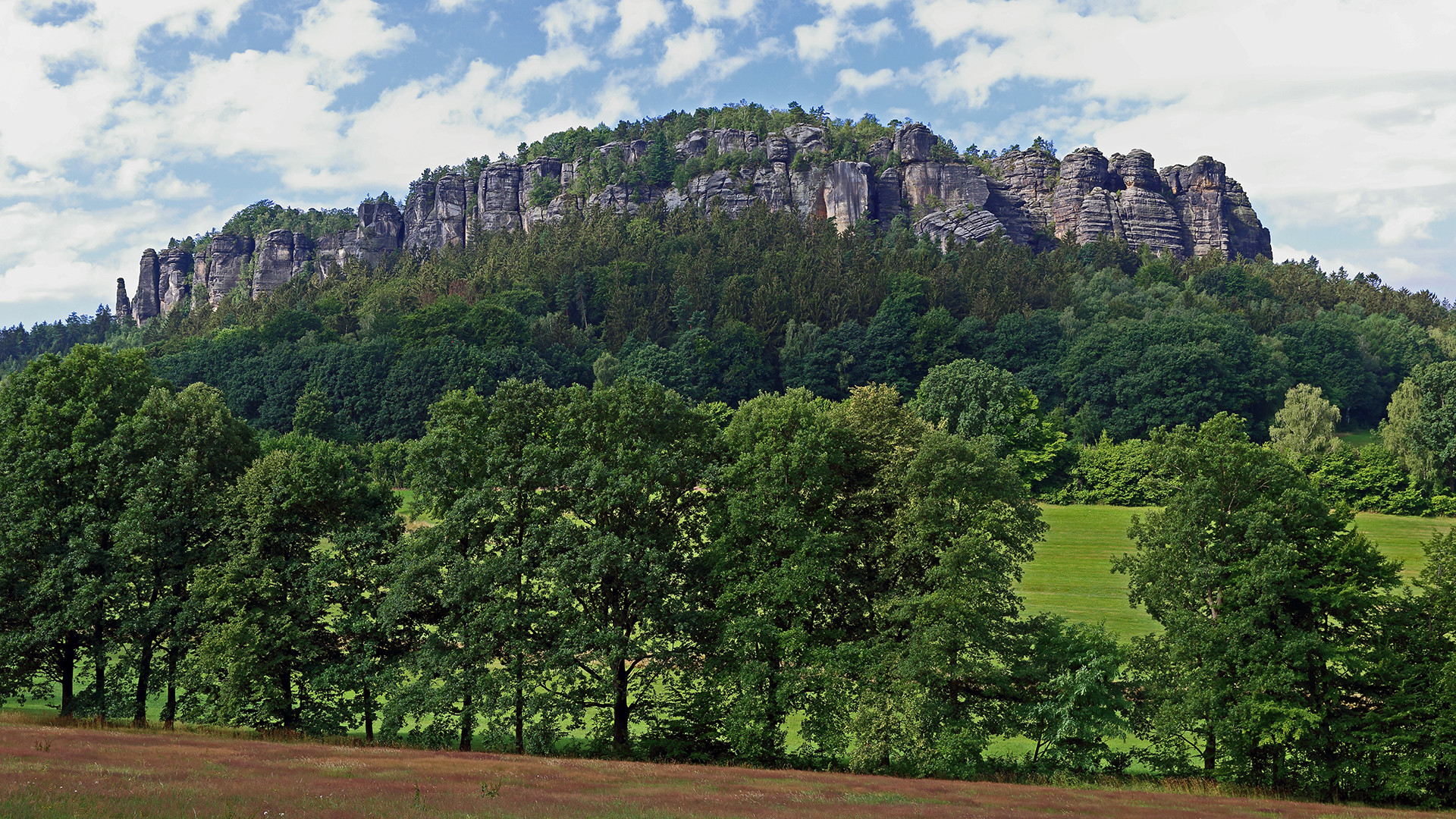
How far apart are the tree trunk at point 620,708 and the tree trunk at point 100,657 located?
57.8 feet

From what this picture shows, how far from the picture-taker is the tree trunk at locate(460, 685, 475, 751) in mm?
31739

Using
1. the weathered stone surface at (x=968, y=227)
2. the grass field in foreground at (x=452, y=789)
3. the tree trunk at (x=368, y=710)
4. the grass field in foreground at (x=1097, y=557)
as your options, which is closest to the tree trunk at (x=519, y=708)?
the grass field in foreground at (x=452, y=789)

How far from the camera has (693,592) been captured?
34094mm

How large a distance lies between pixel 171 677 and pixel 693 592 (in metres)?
18.8

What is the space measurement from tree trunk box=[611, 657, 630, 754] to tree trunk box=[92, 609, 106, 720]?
17615mm

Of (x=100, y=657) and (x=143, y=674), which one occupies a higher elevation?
(x=100, y=657)

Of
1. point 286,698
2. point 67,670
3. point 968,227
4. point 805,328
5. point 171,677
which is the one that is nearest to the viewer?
point 286,698

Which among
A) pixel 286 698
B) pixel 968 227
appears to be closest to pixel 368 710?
pixel 286 698

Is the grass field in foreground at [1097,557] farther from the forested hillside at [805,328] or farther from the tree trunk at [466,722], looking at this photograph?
the forested hillside at [805,328]

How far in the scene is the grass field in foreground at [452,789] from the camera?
1550 cm

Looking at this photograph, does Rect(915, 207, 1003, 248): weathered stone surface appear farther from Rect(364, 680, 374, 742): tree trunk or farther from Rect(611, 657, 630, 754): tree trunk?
Rect(364, 680, 374, 742): tree trunk

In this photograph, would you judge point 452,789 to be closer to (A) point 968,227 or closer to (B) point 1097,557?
(B) point 1097,557

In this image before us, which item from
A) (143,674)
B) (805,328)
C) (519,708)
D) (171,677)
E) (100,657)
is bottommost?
(519,708)

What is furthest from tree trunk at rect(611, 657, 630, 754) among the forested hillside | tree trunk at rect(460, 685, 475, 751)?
the forested hillside
